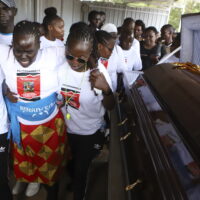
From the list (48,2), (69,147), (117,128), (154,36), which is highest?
(48,2)

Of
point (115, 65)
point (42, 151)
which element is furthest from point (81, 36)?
point (115, 65)

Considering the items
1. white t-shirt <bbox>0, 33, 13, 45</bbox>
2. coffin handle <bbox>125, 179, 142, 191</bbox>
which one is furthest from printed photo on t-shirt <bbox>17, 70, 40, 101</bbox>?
coffin handle <bbox>125, 179, 142, 191</bbox>

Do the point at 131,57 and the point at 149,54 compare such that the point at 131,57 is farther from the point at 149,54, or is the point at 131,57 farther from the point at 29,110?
the point at 29,110

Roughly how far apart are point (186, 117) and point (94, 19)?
3.39 metres

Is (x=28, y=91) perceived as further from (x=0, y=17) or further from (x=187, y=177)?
(x=187, y=177)

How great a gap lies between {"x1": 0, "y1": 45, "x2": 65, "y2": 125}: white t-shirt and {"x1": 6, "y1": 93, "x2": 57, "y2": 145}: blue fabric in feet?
0.12

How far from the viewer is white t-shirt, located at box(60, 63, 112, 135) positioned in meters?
1.61

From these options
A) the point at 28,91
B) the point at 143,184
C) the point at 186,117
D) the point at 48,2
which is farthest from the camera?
the point at 48,2

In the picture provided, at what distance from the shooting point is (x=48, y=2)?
5.91 m

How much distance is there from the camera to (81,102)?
1630 millimetres

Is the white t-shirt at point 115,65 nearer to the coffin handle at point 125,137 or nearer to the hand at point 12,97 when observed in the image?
the coffin handle at point 125,137

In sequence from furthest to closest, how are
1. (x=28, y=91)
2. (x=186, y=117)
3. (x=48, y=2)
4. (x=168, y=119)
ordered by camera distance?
1. (x=48, y=2)
2. (x=28, y=91)
3. (x=168, y=119)
4. (x=186, y=117)

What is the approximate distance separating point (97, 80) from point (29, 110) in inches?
21.7

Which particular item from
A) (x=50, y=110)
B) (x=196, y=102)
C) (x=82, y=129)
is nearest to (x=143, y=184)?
(x=196, y=102)
